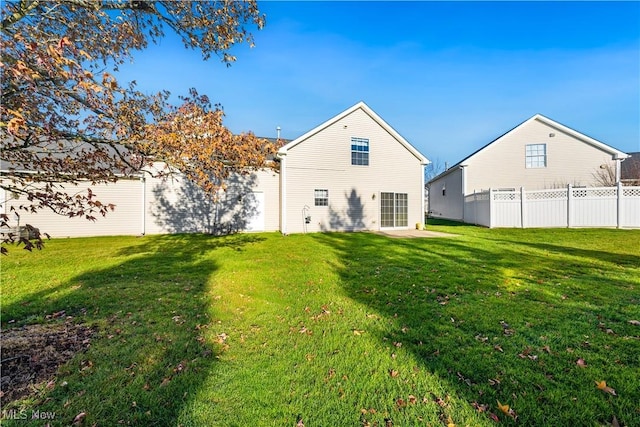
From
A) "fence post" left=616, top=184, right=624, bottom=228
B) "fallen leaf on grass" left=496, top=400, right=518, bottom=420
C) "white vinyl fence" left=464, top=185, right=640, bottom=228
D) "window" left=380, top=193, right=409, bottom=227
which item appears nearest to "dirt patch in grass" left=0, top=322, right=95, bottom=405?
"fallen leaf on grass" left=496, top=400, right=518, bottom=420

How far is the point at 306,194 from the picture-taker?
1422cm

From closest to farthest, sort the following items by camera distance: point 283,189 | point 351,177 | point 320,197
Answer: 1. point 283,189
2. point 320,197
3. point 351,177

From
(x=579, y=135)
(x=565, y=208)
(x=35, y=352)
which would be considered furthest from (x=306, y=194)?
(x=579, y=135)

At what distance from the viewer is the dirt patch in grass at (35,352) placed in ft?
8.52

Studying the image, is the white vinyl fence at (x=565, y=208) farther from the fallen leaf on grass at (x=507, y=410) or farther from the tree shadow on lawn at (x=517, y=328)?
the fallen leaf on grass at (x=507, y=410)

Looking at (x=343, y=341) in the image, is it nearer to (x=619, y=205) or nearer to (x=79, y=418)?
(x=79, y=418)

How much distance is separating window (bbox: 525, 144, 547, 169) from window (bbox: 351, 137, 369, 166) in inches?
451

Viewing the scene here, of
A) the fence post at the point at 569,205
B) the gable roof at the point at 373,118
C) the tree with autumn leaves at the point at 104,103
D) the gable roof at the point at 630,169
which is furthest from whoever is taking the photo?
the gable roof at the point at 630,169

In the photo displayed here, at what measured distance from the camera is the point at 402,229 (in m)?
15.5

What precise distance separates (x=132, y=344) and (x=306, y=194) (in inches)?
446

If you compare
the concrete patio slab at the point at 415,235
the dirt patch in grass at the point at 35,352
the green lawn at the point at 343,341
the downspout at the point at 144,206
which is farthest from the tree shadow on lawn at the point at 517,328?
the downspout at the point at 144,206

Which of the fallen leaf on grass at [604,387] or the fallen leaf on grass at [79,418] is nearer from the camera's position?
the fallen leaf on grass at [79,418]

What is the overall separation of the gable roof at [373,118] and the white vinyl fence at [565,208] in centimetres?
472

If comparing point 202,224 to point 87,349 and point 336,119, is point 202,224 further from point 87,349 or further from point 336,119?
→ point 87,349
